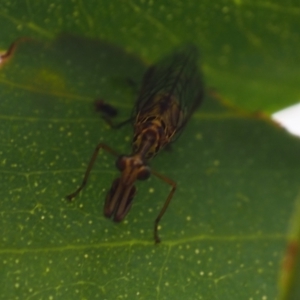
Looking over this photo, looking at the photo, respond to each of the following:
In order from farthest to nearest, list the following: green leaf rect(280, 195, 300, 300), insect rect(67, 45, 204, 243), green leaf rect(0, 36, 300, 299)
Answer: insect rect(67, 45, 204, 243) → green leaf rect(0, 36, 300, 299) → green leaf rect(280, 195, 300, 300)

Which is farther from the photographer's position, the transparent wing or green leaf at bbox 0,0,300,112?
the transparent wing

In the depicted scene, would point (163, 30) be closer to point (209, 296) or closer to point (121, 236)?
point (121, 236)

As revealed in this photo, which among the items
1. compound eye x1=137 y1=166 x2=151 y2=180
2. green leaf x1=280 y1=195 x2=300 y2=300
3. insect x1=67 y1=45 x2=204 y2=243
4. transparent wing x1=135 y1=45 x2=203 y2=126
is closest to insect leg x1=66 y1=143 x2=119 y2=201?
insect x1=67 y1=45 x2=204 y2=243

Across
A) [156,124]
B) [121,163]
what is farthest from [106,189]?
[156,124]

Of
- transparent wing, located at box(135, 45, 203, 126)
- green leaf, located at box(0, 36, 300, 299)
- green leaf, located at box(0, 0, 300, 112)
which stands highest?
green leaf, located at box(0, 0, 300, 112)

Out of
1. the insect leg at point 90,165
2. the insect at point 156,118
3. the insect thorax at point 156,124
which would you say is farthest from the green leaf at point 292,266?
the insect leg at point 90,165

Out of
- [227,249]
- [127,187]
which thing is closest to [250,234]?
[227,249]

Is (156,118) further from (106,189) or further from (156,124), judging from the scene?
(106,189)

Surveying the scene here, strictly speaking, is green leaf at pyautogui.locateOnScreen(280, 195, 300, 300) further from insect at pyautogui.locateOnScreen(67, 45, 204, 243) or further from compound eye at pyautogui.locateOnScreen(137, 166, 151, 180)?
compound eye at pyautogui.locateOnScreen(137, 166, 151, 180)
